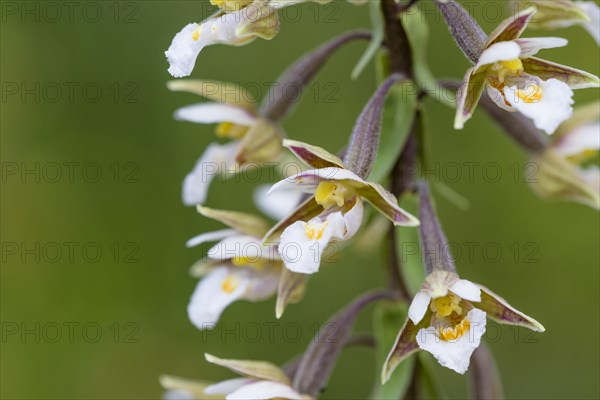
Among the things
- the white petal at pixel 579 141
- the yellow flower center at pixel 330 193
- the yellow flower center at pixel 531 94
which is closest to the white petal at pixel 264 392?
the yellow flower center at pixel 330 193

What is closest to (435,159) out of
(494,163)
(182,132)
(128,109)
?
(494,163)

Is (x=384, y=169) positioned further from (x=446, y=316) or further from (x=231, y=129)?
(x=231, y=129)

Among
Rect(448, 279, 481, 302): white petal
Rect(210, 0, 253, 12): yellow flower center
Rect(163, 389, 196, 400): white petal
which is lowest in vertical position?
Rect(163, 389, 196, 400): white petal

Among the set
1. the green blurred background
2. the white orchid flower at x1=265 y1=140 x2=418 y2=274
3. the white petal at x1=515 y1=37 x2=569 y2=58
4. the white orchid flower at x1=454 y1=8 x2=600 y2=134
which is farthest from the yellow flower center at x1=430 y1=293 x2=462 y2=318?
the green blurred background

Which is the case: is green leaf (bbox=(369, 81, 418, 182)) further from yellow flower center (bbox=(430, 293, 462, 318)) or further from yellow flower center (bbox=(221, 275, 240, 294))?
yellow flower center (bbox=(221, 275, 240, 294))

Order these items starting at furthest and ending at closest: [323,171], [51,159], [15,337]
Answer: [51,159]
[15,337]
[323,171]

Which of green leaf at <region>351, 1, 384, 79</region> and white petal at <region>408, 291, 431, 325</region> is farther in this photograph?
green leaf at <region>351, 1, 384, 79</region>

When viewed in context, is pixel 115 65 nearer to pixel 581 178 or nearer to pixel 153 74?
pixel 153 74
